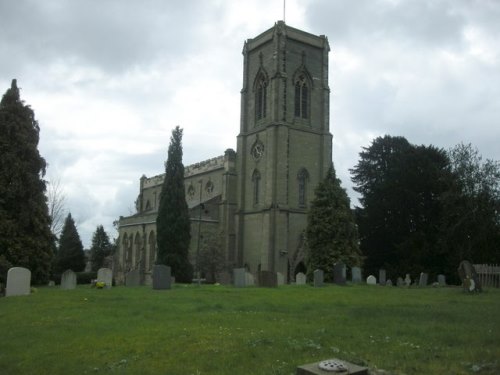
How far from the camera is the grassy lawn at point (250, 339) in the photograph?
6910mm

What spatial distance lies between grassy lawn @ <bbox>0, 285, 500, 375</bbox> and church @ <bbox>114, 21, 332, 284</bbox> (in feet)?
103

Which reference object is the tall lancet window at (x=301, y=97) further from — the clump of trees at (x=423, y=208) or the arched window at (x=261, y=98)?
the clump of trees at (x=423, y=208)

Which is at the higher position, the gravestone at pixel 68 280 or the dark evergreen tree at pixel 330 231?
the dark evergreen tree at pixel 330 231

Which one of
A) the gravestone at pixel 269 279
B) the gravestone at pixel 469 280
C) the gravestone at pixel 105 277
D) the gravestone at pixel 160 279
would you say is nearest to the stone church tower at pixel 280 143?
the gravestone at pixel 269 279

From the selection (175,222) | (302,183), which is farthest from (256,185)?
(175,222)

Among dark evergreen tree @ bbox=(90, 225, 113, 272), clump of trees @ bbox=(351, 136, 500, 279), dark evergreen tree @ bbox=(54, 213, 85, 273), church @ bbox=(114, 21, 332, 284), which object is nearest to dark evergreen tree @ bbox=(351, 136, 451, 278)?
clump of trees @ bbox=(351, 136, 500, 279)

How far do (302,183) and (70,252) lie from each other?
105 ft

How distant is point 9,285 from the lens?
19.8 m

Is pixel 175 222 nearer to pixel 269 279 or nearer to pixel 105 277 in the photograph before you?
pixel 105 277

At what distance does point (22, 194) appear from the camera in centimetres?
2966

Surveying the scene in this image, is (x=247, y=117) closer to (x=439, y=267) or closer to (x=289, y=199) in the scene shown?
(x=289, y=199)

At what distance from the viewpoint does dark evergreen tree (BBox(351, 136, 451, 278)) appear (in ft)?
140

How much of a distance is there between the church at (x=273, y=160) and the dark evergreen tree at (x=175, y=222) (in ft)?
9.61

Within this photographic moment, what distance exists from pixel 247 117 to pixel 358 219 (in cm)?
1458
